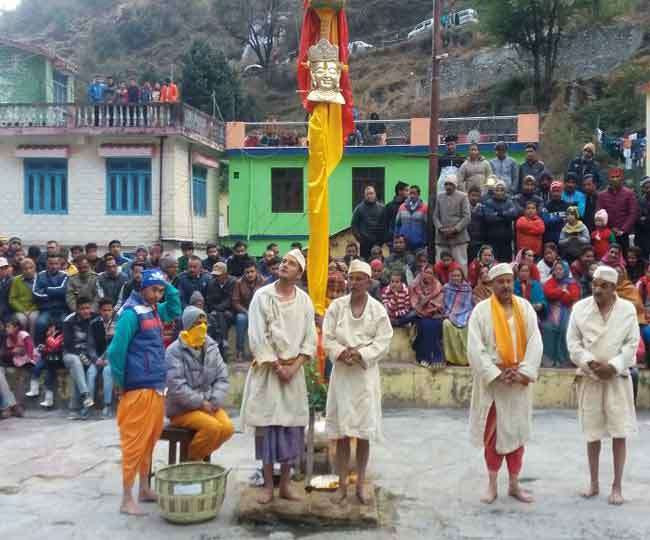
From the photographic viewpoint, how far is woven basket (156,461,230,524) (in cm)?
531

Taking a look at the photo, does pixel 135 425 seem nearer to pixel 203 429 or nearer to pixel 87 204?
pixel 203 429

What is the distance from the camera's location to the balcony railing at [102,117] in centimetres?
1962

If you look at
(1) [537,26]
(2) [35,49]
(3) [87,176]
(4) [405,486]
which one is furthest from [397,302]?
(1) [537,26]

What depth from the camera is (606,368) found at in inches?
225

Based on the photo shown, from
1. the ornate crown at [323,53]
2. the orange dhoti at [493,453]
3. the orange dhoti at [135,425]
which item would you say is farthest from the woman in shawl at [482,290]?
the orange dhoti at [135,425]

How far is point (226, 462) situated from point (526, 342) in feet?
10.00

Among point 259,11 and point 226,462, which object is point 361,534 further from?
point 259,11

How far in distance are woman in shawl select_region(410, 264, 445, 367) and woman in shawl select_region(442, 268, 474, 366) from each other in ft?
0.26

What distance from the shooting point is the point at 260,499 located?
17.9ft

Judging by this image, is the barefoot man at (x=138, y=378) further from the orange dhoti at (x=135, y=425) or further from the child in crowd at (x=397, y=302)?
the child in crowd at (x=397, y=302)

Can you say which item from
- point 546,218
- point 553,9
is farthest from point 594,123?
point 546,218

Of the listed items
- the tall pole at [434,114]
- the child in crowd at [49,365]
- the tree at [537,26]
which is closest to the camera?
the child in crowd at [49,365]

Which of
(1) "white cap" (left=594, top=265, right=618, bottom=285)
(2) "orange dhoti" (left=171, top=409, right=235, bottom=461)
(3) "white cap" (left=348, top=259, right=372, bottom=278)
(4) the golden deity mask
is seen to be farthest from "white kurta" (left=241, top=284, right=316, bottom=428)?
(1) "white cap" (left=594, top=265, right=618, bottom=285)

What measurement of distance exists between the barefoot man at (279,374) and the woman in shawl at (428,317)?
13.5 feet
